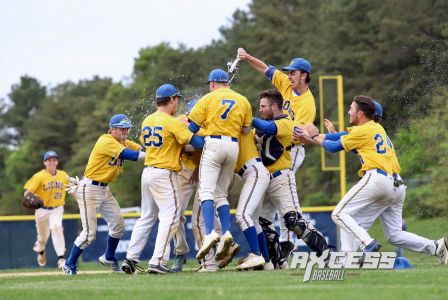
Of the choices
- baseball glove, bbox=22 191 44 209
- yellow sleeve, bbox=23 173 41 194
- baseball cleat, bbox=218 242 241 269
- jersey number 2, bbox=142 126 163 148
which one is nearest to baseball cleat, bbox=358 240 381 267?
baseball cleat, bbox=218 242 241 269

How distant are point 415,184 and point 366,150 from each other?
17.0 m

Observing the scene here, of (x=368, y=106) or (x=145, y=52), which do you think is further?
(x=145, y=52)

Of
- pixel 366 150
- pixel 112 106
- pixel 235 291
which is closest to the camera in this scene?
pixel 235 291

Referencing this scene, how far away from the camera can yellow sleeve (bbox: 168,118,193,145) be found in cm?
1296

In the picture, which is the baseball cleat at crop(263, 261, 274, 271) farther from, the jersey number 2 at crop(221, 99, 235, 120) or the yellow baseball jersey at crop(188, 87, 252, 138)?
the jersey number 2 at crop(221, 99, 235, 120)

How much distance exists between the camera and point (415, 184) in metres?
29.1

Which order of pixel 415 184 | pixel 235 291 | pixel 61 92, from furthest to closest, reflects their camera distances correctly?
pixel 61 92 → pixel 415 184 → pixel 235 291

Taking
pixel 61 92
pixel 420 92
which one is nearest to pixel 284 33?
pixel 420 92

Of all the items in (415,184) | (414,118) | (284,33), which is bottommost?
(415,184)

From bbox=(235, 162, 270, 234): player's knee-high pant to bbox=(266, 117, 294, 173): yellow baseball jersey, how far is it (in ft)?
0.87

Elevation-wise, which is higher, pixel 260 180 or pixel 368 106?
pixel 368 106

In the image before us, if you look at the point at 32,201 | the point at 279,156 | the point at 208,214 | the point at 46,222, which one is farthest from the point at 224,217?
the point at 46,222

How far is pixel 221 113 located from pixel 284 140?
3.28 ft

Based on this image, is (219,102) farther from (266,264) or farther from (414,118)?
(414,118)
